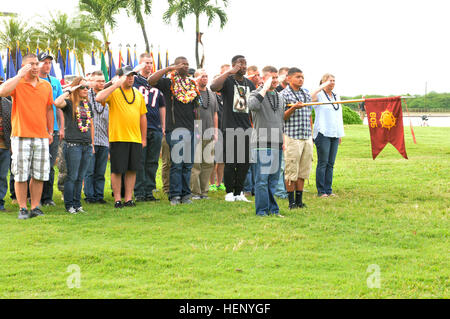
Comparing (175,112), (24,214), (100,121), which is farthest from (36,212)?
(175,112)

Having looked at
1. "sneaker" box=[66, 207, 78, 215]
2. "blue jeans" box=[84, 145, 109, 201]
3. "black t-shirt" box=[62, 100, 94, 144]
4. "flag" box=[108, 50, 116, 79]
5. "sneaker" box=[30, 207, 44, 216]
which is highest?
"flag" box=[108, 50, 116, 79]

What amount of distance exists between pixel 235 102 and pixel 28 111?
3.13 m

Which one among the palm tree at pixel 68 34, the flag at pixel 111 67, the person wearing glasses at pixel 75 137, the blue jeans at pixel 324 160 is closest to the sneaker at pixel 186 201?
the person wearing glasses at pixel 75 137

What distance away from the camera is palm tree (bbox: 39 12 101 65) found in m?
47.5

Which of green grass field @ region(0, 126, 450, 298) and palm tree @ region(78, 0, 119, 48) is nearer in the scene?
green grass field @ region(0, 126, 450, 298)

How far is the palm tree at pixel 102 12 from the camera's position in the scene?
3819cm

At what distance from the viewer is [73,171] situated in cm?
881

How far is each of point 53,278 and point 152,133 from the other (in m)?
5.16

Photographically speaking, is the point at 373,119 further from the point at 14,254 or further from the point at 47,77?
the point at 14,254

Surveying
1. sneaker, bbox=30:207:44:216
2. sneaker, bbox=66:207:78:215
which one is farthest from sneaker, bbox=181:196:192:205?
sneaker, bbox=30:207:44:216

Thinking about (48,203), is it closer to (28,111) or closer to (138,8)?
(28,111)

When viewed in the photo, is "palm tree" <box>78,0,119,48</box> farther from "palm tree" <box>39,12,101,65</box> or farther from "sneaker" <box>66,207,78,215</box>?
"sneaker" <box>66,207,78,215</box>

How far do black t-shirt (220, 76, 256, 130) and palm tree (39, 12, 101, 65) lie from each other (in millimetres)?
39816

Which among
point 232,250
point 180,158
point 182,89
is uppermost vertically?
point 182,89
